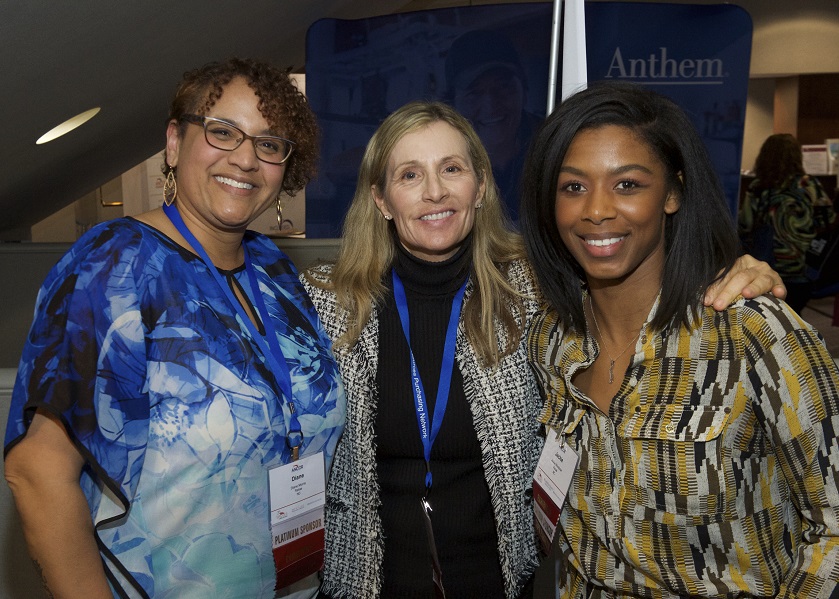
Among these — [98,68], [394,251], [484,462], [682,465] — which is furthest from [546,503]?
[98,68]

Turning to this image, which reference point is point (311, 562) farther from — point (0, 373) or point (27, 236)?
point (27, 236)

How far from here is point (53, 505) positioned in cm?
125

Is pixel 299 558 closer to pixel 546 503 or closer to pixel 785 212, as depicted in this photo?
pixel 546 503

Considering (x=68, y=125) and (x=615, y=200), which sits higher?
(x=68, y=125)

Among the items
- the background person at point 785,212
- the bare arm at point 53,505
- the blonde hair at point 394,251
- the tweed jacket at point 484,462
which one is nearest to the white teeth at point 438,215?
the blonde hair at point 394,251

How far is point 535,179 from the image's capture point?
1.59 meters

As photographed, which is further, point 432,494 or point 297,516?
point 432,494

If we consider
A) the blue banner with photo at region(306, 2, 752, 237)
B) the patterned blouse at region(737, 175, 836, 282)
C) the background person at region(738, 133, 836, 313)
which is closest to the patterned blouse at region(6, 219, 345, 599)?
the blue banner with photo at region(306, 2, 752, 237)

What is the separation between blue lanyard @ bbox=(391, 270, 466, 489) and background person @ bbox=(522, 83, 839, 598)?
0.90ft

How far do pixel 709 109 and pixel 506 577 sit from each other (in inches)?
95.0

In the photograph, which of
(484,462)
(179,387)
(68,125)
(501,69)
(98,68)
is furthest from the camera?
(501,69)

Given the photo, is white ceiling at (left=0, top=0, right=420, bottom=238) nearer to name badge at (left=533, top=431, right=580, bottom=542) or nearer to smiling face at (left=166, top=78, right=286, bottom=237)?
smiling face at (left=166, top=78, right=286, bottom=237)

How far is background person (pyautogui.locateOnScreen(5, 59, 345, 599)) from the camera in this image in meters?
1.26

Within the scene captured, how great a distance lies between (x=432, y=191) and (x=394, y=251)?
8.7 inches
